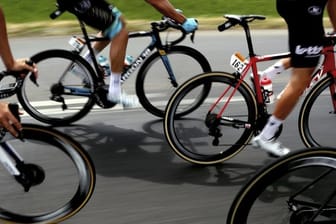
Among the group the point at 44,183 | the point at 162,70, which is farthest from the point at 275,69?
the point at 44,183

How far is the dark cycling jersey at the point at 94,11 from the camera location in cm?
452

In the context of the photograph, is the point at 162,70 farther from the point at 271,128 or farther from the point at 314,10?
the point at 314,10

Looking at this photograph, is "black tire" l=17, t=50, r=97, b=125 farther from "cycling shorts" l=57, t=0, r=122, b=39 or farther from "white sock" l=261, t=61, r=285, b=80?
"white sock" l=261, t=61, r=285, b=80

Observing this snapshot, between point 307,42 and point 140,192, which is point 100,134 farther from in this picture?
point 307,42

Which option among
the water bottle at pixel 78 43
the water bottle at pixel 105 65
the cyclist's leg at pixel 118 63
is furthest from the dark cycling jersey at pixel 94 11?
the water bottle at pixel 105 65

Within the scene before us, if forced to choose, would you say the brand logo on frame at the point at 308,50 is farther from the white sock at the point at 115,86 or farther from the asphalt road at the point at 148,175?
the white sock at the point at 115,86

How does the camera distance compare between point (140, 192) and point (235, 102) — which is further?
point (235, 102)

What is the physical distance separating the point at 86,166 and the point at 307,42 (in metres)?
1.74

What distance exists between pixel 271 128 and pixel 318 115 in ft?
3.48

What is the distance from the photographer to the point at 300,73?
3.86 meters

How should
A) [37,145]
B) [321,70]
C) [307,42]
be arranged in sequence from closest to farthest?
[37,145], [307,42], [321,70]

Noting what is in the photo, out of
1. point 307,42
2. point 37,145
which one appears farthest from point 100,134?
point 307,42

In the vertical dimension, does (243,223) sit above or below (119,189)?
above

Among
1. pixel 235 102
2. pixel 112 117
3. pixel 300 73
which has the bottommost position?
pixel 112 117
